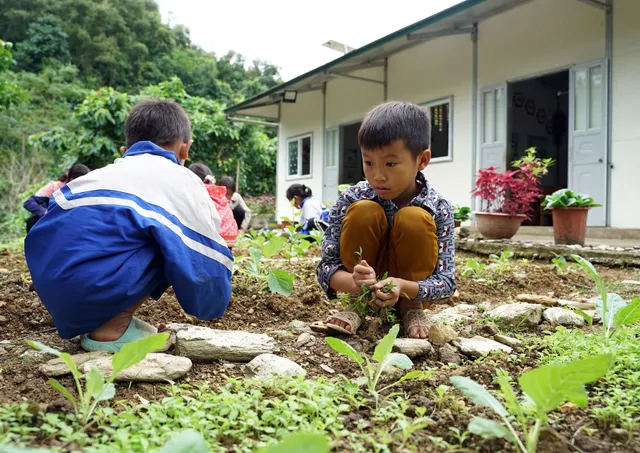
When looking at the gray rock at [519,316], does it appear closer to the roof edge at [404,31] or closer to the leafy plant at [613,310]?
the leafy plant at [613,310]

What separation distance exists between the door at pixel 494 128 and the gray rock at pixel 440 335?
5829mm

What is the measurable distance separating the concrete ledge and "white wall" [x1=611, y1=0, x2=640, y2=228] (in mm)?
1253

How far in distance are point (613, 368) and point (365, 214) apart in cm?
99

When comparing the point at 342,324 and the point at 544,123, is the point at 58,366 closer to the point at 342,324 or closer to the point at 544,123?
the point at 342,324

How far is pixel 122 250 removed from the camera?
1523 millimetres

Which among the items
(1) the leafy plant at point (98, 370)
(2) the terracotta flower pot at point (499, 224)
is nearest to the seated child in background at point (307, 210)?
(2) the terracotta flower pot at point (499, 224)

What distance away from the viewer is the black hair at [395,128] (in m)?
1.85

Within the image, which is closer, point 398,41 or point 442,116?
point 398,41

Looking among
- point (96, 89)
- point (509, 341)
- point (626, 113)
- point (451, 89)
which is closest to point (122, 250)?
point (509, 341)

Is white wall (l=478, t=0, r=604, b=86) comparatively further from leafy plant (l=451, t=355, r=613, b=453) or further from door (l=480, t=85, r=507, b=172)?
leafy plant (l=451, t=355, r=613, b=453)

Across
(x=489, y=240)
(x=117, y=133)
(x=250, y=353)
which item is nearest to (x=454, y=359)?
(x=250, y=353)

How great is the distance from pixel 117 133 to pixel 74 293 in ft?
35.0

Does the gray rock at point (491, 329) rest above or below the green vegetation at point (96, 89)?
below

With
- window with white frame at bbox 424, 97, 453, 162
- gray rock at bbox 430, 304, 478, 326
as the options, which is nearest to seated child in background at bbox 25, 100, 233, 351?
gray rock at bbox 430, 304, 478, 326
